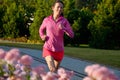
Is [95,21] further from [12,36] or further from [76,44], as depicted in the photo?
[12,36]

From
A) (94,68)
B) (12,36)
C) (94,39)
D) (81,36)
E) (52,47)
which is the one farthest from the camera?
(12,36)

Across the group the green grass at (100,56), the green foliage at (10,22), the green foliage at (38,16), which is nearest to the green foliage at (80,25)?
the green foliage at (38,16)

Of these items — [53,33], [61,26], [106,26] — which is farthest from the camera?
[106,26]

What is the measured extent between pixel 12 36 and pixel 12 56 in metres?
35.2

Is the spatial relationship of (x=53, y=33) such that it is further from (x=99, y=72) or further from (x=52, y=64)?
(x=99, y=72)

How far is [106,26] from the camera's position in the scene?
32.6m

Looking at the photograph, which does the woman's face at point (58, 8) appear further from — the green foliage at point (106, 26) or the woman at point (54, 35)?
the green foliage at point (106, 26)

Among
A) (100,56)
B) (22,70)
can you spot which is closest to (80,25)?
(100,56)

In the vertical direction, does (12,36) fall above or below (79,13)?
below

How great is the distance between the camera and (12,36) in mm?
38812

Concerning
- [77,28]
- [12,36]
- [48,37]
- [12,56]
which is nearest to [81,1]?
[12,36]

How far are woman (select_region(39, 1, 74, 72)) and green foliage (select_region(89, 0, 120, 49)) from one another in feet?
76.1

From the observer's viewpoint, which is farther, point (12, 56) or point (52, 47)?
point (52, 47)

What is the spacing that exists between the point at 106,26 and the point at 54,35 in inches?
954
